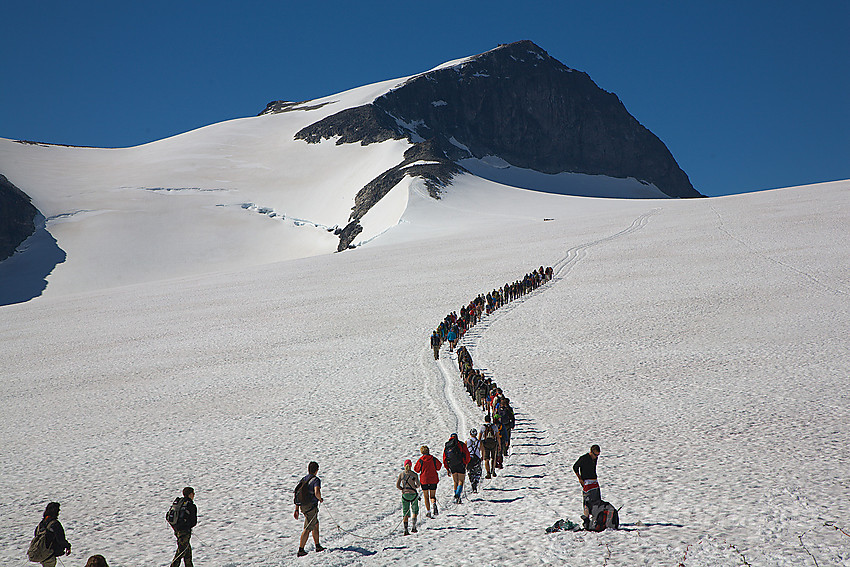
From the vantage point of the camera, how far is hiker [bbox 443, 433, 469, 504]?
9.77 metres

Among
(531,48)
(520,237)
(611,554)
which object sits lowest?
(611,554)

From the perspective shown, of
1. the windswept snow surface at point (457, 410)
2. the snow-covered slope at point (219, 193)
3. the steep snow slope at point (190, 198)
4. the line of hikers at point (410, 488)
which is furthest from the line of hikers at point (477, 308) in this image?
the steep snow slope at point (190, 198)

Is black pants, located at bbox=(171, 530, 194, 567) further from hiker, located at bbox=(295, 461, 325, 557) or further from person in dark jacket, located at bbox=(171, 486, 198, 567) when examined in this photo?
hiker, located at bbox=(295, 461, 325, 557)

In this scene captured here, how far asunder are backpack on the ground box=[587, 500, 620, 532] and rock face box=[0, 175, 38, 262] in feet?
249

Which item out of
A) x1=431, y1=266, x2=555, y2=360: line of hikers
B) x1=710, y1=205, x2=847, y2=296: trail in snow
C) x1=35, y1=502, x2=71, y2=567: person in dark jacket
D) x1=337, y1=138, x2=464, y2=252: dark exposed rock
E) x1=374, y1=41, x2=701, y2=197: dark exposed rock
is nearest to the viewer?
x1=35, y1=502, x2=71, y2=567: person in dark jacket

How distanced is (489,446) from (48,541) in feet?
21.9

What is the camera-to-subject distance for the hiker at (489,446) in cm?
1072

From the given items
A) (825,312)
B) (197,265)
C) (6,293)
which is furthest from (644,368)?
(6,293)

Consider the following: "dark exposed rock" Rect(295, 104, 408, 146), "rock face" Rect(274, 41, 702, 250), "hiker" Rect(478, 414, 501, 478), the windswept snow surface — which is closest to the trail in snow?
the windswept snow surface

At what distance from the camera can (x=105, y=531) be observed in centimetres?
995

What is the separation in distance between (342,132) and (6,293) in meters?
64.6

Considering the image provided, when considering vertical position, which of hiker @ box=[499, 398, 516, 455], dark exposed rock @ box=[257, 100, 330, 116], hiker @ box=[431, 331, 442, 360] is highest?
dark exposed rock @ box=[257, 100, 330, 116]

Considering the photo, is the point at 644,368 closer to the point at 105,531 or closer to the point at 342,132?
the point at 105,531

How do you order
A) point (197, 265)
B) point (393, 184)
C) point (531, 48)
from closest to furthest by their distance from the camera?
point (197, 265)
point (393, 184)
point (531, 48)
